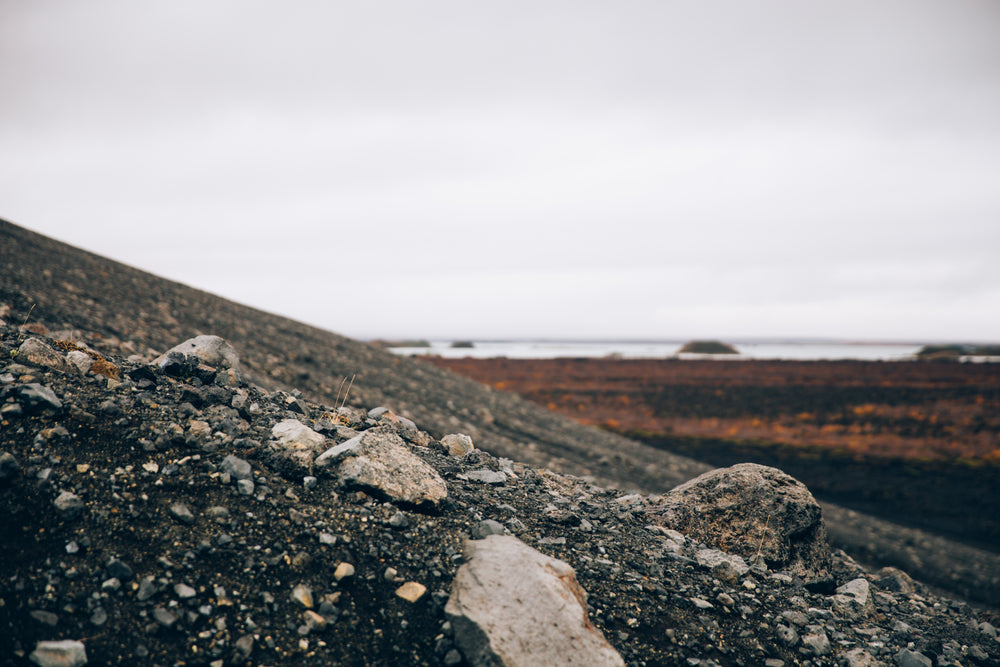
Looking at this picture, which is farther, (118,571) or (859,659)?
(859,659)

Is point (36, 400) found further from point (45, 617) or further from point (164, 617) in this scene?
point (164, 617)

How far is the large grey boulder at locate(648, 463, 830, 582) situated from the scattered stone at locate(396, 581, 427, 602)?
360cm

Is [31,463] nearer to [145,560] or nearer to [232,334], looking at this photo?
[145,560]

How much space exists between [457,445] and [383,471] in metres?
2.06

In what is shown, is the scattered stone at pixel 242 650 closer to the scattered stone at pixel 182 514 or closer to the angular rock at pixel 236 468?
the scattered stone at pixel 182 514

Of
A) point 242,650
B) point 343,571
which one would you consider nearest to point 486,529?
point 343,571

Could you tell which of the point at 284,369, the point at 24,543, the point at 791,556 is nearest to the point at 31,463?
the point at 24,543

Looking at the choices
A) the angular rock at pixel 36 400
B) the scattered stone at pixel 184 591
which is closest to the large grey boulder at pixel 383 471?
the scattered stone at pixel 184 591

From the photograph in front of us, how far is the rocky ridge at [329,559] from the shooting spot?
3.26 m

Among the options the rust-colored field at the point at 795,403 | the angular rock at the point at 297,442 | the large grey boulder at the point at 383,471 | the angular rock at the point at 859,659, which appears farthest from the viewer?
the rust-colored field at the point at 795,403

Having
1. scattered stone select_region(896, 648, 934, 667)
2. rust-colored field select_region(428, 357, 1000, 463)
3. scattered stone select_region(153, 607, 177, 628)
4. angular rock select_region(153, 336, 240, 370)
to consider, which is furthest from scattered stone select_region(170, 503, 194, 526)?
rust-colored field select_region(428, 357, 1000, 463)

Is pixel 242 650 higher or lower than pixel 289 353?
lower

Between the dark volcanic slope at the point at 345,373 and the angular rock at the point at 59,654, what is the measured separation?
946cm

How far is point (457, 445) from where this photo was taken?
6.67 metres
